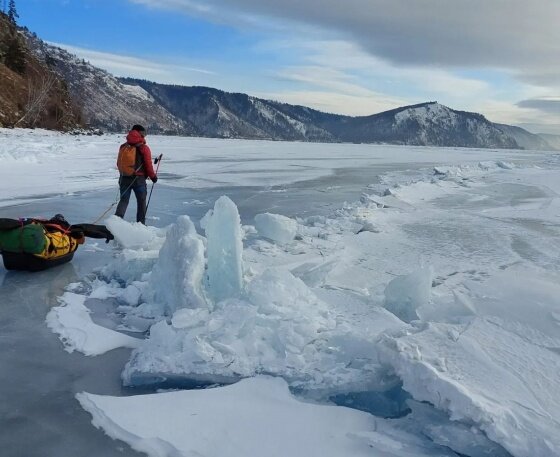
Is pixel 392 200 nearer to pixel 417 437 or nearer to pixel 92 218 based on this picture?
pixel 92 218

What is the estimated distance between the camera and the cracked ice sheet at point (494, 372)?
7.91ft

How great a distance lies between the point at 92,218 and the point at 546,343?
6.85m

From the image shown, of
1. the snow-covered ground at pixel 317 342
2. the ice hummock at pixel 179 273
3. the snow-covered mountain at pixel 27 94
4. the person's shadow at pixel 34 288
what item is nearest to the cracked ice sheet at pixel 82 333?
the snow-covered ground at pixel 317 342

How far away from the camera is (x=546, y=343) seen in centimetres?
362

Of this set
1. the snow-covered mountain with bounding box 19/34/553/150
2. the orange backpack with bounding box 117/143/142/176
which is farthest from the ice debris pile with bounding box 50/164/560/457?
the snow-covered mountain with bounding box 19/34/553/150

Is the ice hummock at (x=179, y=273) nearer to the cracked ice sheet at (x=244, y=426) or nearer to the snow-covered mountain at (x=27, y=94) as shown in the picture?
the cracked ice sheet at (x=244, y=426)

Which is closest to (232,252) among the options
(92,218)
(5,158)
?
(92,218)

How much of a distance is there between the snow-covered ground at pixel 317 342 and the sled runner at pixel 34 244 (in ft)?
1.37

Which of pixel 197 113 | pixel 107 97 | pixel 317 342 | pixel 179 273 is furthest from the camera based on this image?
pixel 197 113

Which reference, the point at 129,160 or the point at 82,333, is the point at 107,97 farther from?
the point at 82,333

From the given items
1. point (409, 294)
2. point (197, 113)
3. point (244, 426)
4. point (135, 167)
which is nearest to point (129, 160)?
point (135, 167)

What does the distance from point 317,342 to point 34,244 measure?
3064 mm

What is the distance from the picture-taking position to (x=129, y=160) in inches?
291

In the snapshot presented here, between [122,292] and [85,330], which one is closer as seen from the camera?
[85,330]
